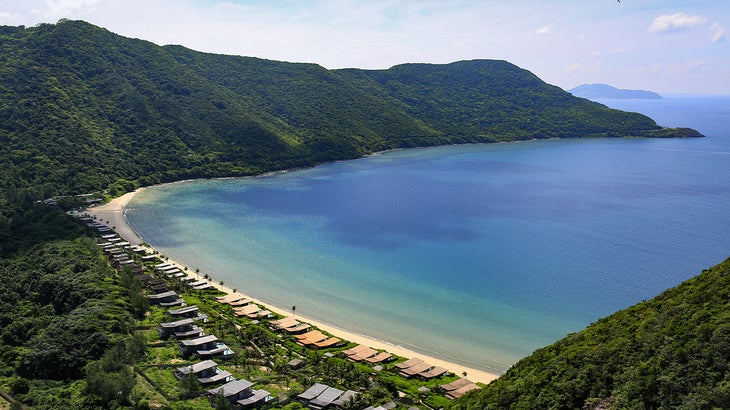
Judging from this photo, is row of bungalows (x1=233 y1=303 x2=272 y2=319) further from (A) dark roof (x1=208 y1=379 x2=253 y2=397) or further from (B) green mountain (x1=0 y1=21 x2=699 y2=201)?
(B) green mountain (x1=0 y1=21 x2=699 y2=201)

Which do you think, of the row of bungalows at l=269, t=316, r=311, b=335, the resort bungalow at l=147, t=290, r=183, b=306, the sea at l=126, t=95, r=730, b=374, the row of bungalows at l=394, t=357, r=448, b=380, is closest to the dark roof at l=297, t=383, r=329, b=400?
the row of bungalows at l=394, t=357, r=448, b=380

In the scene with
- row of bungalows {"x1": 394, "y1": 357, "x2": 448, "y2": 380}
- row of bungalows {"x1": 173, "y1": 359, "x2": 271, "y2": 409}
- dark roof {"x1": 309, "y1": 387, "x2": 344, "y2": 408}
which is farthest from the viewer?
row of bungalows {"x1": 394, "y1": 357, "x2": 448, "y2": 380}

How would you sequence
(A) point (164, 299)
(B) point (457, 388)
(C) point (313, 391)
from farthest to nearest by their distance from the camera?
(A) point (164, 299), (B) point (457, 388), (C) point (313, 391)

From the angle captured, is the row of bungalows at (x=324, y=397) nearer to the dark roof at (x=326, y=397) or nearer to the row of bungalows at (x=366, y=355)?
the dark roof at (x=326, y=397)

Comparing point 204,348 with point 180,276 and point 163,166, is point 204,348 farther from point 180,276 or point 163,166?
point 163,166

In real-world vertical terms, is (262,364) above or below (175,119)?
below

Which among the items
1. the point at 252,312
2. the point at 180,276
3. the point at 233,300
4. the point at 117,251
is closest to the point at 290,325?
the point at 252,312
